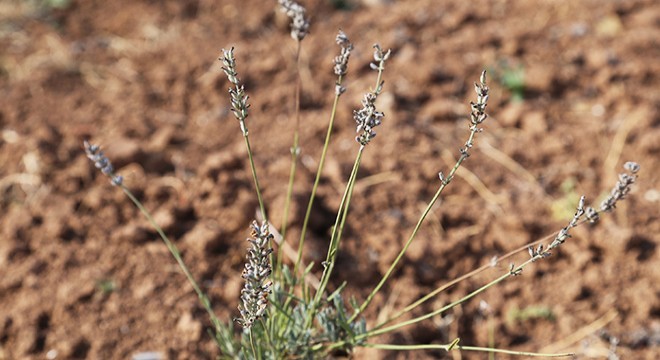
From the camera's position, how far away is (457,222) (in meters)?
2.77

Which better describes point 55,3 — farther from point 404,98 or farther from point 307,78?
point 404,98

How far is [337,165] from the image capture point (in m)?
2.91

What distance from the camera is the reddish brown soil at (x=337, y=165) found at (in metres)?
2.38

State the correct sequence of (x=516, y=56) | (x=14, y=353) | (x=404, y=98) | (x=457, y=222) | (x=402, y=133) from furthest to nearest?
1. (x=516, y=56)
2. (x=404, y=98)
3. (x=402, y=133)
4. (x=457, y=222)
5. (x=14, y=353)

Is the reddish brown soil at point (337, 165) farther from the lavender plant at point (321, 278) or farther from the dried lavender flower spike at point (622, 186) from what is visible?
the dried lavender flower spike at point (622, 186)

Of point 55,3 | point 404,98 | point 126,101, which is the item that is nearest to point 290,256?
point 404,98

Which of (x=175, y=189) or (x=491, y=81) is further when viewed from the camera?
(x=491, y=81)

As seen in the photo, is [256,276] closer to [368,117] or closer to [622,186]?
[368,117]

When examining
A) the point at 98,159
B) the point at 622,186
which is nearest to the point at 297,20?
the point at 98,159

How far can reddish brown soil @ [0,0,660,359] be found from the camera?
2375 mm

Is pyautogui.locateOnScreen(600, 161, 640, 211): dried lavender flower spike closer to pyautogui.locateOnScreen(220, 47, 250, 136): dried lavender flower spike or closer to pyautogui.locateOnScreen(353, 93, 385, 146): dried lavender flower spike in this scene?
pyautogui.locateOnScreen(353, 93, 385, 146): dried lavender flower spike

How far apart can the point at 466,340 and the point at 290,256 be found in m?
0.70

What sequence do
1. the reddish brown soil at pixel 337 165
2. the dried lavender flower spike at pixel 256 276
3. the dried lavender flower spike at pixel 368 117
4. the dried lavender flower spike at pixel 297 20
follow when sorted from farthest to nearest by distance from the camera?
the reddish brown soil at pixel 337 165 < the dried lavender flower spike at pixel 297 20 < the dried lavender flower spike at pixel 368 117 < the dried lavender flower spike at pixel 256 276

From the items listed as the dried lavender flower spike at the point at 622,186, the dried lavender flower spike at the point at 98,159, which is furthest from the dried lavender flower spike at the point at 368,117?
the dried lavender flower spike at the point at 98,159
